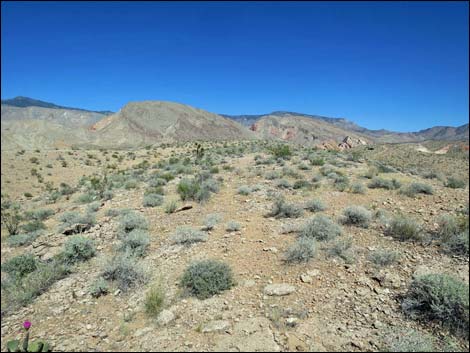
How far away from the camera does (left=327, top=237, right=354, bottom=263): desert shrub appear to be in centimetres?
553

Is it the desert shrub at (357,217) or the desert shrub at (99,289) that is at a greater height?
the desert shrub at (357,217)

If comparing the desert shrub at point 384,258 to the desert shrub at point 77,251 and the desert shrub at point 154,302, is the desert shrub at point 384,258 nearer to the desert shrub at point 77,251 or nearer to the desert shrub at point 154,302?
the desert shrub at point 154,302

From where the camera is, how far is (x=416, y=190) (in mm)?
9602

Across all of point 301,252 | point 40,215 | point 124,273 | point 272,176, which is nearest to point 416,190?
point 272,176

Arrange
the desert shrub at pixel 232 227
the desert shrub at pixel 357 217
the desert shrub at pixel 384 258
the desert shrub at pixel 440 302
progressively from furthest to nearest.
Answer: the desert shrub at pixel 232 227, the desert shrub at pixel 357 217, the desert shrub at pixel 384 258, the desert shrub at pixel 440 302

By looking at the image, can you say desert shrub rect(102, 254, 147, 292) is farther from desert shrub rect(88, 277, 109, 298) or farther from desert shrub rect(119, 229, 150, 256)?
desert shrub rect(119, 229, 150, 256)

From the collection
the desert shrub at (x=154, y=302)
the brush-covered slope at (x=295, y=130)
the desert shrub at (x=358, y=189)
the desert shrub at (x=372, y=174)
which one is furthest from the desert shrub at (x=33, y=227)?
the brush-covered slope at (x=295, y=130)

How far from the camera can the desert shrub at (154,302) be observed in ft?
14.6

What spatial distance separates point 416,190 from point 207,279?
26.4 feet

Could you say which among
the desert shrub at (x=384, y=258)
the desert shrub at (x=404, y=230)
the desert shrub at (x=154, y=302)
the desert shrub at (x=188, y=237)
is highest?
the desert shrub at (x=404, y=230)

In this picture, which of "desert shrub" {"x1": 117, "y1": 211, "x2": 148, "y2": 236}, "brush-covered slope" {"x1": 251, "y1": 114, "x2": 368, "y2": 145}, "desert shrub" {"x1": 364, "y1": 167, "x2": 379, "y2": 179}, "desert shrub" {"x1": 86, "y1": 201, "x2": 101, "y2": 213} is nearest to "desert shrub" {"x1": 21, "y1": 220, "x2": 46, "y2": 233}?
"desert shrub" {"x1": 86, "y1": 201, "x2": 101, "y2": 213}

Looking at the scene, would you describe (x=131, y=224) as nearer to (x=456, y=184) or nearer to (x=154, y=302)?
(x=154, y=302)

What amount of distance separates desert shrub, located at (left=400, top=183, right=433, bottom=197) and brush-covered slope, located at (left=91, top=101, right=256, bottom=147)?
2029 inches

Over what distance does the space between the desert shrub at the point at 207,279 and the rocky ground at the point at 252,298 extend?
0.44ft
